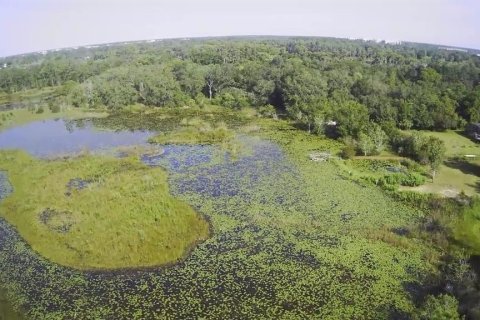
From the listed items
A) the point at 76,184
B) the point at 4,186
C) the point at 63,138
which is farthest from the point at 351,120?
the point at 4,186

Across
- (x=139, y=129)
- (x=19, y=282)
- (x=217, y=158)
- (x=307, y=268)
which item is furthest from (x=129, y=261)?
(x=139, y=129)

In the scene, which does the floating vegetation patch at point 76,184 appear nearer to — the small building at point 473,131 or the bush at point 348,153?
the bush at point 348,153

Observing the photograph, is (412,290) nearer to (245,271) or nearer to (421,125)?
(245,271)

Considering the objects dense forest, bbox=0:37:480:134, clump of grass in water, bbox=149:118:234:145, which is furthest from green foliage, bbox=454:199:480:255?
clump of grass in water, bbox=149:118:234:145

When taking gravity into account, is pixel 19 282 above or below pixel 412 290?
below

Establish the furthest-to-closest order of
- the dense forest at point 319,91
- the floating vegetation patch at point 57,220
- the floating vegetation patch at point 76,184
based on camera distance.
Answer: the dense forest at point 319,91
the floating vegetation patch at point 76,184
the floating vegetation patch at point 57,220

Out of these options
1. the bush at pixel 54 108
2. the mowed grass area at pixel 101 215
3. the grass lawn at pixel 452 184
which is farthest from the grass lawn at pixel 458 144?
the bush at pixel 54 108
